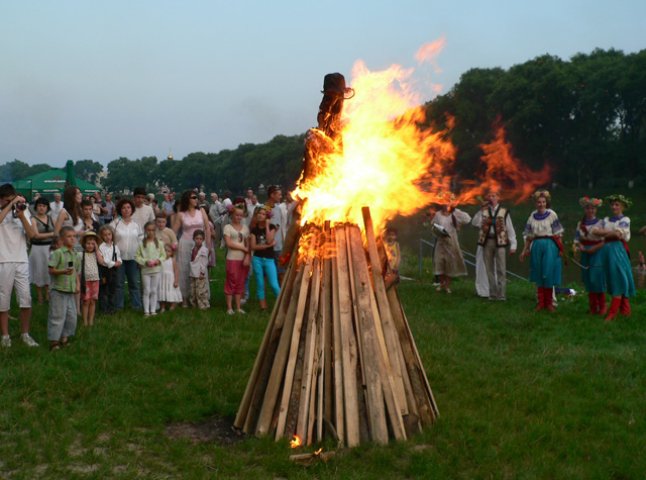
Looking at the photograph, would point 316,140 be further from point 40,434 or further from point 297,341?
point 40,434

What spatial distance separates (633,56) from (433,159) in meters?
47.9

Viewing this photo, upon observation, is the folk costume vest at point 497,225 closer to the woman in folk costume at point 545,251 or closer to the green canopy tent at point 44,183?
the woman in folk costume at point 545,251

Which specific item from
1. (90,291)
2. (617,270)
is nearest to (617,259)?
(617,270)

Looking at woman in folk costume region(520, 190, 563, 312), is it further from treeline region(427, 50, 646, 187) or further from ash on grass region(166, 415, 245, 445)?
treeline region(427, 50, 646, 187)

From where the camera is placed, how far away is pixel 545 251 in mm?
11500

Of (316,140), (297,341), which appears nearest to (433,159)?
(316,140)

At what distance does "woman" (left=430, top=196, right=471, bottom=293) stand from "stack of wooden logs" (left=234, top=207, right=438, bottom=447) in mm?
7908

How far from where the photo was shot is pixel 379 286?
5.69 metres

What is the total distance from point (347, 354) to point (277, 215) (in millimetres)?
8182

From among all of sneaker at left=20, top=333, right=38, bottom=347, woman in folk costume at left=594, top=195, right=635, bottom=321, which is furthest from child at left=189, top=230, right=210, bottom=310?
woman in folk costume at left=594, top=195, right=635, bottom=321

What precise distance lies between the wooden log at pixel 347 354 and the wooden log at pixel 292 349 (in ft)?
0.88

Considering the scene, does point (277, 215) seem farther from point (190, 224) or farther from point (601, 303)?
point (601, 303)

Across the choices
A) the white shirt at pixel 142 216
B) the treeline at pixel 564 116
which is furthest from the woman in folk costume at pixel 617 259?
the treeline at pixel 564 116

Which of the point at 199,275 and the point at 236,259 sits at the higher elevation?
the point at 236,259
